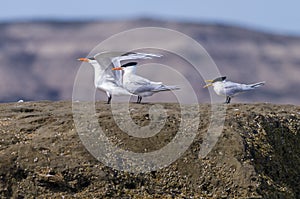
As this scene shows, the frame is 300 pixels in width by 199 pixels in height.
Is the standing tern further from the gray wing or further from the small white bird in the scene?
the gray wing

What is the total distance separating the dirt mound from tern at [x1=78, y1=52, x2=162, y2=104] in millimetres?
1853

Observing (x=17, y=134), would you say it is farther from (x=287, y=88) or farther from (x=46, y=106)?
(x=287, y=88)

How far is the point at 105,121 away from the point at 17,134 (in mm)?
1621

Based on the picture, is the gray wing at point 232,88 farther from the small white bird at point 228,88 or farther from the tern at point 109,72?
the tern at point 109,72

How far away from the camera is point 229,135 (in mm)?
15148

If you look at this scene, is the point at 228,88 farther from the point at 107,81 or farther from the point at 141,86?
the point at 107,81

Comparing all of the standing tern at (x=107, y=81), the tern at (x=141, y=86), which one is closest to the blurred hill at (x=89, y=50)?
the standing tern at (x=107, y=81)

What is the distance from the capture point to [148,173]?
570 inches

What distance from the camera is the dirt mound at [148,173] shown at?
1405 cm

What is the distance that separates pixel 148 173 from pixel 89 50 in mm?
108833

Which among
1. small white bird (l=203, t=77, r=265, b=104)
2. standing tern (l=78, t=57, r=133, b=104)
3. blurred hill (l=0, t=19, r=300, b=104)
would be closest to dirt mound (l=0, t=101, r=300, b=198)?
standing tern (l=78, t=57, r=133, b=104)

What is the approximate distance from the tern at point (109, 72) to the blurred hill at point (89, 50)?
74087mm

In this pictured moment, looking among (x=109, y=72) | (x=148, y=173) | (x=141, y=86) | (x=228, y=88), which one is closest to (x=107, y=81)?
(x=109, y=72)

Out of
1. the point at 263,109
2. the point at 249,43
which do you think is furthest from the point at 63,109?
the point at 249,43
